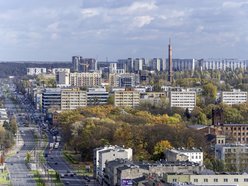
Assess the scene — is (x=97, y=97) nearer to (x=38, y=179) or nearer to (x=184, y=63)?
(x=38, y=179)

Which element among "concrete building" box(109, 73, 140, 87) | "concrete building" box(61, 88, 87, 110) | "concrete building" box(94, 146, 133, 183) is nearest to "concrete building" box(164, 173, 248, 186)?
"concrete building" box(94, 146, 133, 183)

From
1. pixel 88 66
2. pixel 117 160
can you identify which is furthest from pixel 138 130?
pixel 88 66

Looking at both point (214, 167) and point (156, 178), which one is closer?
point (156, 178)

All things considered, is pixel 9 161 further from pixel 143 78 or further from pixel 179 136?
pixel 143 78

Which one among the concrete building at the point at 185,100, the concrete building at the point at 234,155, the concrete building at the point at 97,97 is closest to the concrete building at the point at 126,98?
the concrete building at the point at 97,97

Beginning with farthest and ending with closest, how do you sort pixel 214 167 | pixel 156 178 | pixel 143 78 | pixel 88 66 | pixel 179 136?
pixel 88 66 → pixel 143 78 → pixel 179 136 → pixel 214 167 → pixel 156 178
